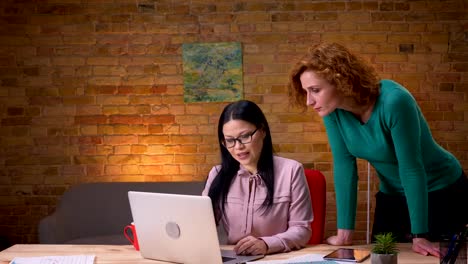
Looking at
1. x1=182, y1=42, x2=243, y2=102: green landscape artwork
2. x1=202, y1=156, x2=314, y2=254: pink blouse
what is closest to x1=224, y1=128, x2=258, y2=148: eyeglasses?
x1=202, y1=156, x2=314, y2=254: pink blouse

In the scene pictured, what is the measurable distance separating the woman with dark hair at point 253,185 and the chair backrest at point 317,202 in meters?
0.44

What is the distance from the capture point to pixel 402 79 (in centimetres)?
534

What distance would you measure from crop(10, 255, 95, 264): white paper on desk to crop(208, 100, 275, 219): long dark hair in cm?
62

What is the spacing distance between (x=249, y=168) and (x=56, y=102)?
3009mm

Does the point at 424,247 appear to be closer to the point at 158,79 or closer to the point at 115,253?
the point at 115,253

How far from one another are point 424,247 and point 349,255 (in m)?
0.29

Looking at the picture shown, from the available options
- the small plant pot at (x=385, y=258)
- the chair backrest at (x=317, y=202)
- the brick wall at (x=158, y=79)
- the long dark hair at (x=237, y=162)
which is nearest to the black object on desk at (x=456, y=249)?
the small plant pot at (x=385, y=258)

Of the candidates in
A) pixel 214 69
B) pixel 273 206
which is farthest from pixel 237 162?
pixel 214 69

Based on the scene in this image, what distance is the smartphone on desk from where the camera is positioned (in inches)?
92.4

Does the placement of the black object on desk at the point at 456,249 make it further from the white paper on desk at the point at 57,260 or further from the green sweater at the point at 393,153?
the white paper on desk at the point at 57,260

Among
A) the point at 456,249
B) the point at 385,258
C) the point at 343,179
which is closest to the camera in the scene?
the point at 456,249

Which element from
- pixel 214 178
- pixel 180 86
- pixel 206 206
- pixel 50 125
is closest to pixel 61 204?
pixel 50 125

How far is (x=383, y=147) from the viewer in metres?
2.59

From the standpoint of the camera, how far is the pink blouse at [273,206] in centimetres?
279
